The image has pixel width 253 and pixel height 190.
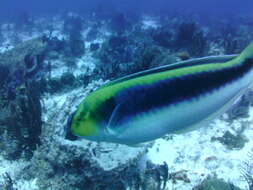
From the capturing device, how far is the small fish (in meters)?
1.34

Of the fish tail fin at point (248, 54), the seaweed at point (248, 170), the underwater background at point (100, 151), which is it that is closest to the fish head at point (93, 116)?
the fish tail fin at point (248, 54)

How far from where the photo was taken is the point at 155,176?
4.96 metres

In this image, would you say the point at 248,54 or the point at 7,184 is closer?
the point at 248,54

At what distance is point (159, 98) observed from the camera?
1.33m

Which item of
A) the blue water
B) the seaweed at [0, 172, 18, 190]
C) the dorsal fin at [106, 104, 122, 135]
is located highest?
the blue water

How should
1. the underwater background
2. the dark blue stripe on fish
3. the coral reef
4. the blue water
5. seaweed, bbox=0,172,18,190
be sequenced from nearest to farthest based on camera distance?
1. the dark blue stripe on fish
2. the underwater background
3. seaweed, bbox=0,172,18,190
4. the coral reef
5. the blue water

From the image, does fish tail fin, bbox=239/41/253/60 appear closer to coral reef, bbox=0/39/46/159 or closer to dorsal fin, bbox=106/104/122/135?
dorsal fin, bbox=106/104/122/135

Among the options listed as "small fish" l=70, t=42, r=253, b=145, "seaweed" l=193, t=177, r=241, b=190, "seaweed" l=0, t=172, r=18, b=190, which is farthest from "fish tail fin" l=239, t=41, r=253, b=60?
"seaweed" l=0, t=172, r=18, b=190

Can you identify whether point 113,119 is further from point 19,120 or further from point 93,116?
point 19,120

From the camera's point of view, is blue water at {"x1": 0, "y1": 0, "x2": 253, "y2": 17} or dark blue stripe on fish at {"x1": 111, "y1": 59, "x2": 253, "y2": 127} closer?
dark blue stripe on fish at {"x1": 111, "y1": 59, "x2": 253, "y2": 127}

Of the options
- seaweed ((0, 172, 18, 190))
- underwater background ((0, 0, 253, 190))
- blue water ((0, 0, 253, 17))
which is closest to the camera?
underwater background ((0, 0, 253, 190))

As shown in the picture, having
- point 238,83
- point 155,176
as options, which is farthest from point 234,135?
point 238,83

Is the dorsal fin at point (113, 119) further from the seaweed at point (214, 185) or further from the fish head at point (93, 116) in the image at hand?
the seaweed at point (214, 185)

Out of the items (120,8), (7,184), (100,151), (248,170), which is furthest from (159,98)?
(120,8)
